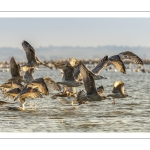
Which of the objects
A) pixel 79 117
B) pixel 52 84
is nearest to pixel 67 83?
pixel 52 84

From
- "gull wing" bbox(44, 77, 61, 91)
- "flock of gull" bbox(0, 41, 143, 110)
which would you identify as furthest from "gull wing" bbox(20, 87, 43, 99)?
"gull wing" bbox(44, 77, 61, 91)

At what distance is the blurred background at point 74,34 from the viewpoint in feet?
54.2

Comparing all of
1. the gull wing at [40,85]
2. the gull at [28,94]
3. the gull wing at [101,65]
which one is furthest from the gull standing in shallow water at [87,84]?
the gull at [28,94]

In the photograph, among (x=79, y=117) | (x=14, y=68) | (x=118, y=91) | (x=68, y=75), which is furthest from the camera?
(x=14, y=68)

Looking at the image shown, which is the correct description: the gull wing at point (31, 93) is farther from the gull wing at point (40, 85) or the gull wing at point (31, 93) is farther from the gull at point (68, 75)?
the gull at point (68, 75)

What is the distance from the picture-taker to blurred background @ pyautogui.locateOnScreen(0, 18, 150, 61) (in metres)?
16.5

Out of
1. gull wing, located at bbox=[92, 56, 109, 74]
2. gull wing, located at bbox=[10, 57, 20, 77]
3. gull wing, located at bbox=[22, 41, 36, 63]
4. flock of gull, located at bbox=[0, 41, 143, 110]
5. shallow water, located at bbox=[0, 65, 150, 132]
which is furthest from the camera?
gull wing, located at bbox=[10, 57, 20, 77]

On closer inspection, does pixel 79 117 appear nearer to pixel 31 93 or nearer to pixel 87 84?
pixel 87 84

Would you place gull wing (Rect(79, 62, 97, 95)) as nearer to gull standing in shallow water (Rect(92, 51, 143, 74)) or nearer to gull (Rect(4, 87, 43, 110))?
→ gull standing in shallow water (Rect(92, 51, 143, 74))

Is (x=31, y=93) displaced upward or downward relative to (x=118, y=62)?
downward

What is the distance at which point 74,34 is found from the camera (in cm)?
1755
